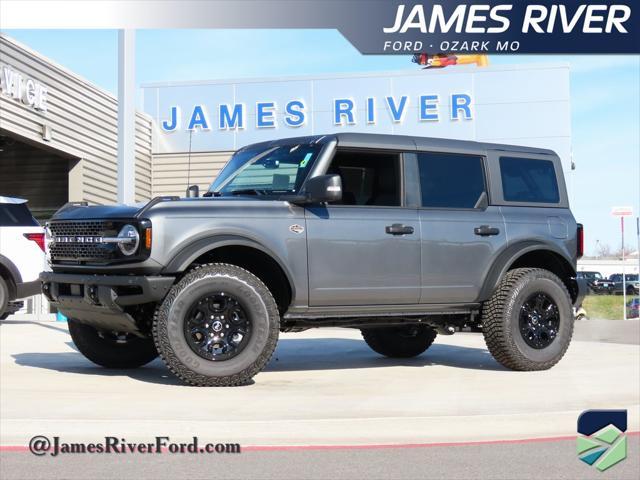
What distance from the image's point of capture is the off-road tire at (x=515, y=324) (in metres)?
7.95

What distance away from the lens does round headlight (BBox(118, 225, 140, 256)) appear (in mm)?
6613

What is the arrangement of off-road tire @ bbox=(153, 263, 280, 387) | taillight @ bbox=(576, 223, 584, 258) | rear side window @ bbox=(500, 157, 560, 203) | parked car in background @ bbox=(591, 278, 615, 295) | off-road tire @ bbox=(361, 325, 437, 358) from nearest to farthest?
1. off-road tire @ bbox=(153, 263, 280, 387)
2. rear side window @ bbox=(500, 157, 560, 203)
3. taillight @ bbox=(576, 223, 584, 258)
4. off-road tire @ bbox=(361, 325, 437, 358)
5. parked car in background @ bbox=(591, 278, 615, 295)

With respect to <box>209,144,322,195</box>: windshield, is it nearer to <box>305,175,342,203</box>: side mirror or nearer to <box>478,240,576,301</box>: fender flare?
<box>305,175,342,203</box>: side mirror

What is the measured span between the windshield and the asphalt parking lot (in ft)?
5.11

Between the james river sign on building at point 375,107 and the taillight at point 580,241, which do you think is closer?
the taillight at point 580,241

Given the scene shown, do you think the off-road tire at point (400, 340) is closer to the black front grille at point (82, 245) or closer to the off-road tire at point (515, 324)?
the off-road tire at point (515, 324)

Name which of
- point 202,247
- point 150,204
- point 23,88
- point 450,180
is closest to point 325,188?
point 202,247

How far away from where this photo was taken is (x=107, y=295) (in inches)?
262

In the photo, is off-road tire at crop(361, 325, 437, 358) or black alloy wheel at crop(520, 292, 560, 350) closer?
black alloy wheel at crop(520, 292, 560, 350)

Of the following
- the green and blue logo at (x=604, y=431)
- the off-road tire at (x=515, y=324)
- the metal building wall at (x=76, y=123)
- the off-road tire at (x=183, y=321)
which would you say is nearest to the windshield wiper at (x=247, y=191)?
the off-road tire at (x=183, y=321)

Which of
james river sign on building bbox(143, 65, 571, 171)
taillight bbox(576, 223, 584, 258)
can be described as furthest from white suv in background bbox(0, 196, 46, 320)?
james river sign on building bbox(143, 65, 571, 171)

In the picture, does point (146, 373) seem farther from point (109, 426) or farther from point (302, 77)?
point (302, 77)

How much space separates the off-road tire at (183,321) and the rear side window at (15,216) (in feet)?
25.5

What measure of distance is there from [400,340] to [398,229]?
6.98 feet
